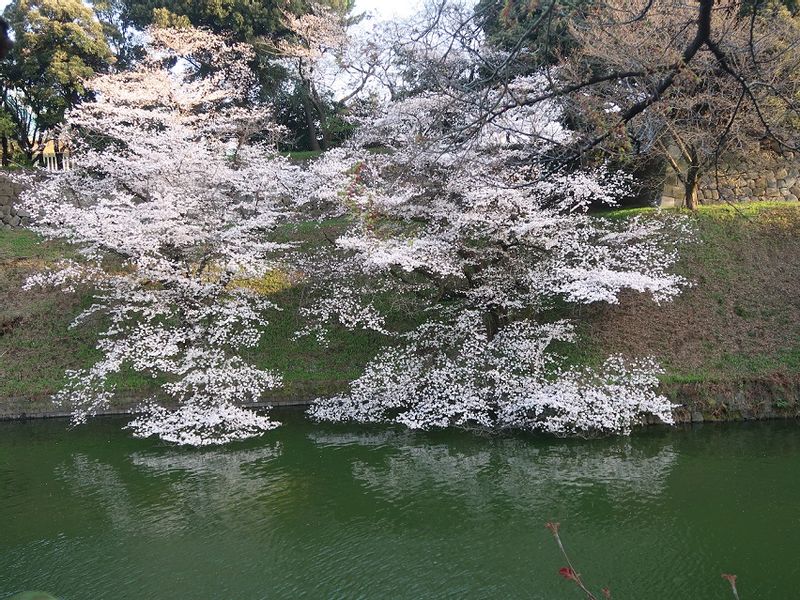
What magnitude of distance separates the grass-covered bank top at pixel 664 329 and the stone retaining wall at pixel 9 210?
171 inches

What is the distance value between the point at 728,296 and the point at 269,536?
9151 millimetres

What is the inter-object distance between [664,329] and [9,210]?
57.1 ft

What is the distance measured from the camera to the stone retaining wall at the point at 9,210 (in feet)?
55.5

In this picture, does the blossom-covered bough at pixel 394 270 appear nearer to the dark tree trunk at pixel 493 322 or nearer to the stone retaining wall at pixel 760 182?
the dark tree trunk at pixel 493 322

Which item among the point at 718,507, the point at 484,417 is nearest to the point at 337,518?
the point at 484,417

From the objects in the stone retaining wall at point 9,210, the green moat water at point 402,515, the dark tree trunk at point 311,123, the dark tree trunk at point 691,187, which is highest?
the dark tree trunk at point 311,123

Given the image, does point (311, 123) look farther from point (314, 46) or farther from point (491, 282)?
point (491, 282)

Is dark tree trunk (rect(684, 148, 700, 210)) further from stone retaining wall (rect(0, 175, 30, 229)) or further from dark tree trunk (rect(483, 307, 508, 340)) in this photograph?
stone retaining wall (rect(0, 175, 30, 229))

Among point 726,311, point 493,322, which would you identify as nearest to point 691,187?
point 726,311

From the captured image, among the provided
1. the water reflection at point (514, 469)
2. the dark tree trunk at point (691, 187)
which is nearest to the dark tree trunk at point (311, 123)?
the dark tree trunk at point (691, 187)

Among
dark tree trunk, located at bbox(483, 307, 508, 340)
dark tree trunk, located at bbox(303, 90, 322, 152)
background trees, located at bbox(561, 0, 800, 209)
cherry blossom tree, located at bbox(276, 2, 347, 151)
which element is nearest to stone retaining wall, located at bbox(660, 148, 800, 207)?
background trees, located at bbox(561, 0, 800, 209)

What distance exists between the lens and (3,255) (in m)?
14.9

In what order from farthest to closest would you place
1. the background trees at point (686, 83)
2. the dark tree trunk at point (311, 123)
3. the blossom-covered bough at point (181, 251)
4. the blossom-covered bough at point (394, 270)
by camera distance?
the dark tree trunk at point (311, 123) < the blossom-covered bough at point (181, 251) < the blossom-covered bough at point (394, 270) < the background trees at point (686, 83)

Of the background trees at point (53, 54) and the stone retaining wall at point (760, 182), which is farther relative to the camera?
the background trees at point (53, 54)
